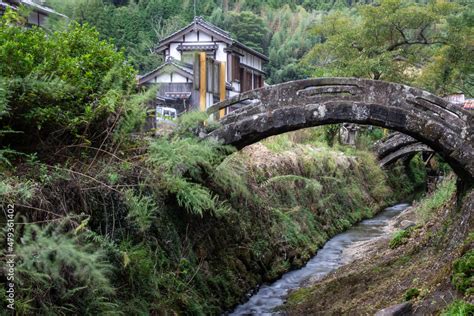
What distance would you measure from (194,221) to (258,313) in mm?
2534

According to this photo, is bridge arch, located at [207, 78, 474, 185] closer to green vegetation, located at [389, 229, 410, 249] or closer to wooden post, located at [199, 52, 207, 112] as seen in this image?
wooden post, located at [199, 52, 207, 112]

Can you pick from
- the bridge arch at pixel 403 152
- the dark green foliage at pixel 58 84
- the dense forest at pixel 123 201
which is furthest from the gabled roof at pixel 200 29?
the dark green foliage at pixel 58 84

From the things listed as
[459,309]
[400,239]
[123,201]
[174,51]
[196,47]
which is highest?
[196,47]

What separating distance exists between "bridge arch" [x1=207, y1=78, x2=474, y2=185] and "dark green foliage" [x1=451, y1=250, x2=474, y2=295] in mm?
3252

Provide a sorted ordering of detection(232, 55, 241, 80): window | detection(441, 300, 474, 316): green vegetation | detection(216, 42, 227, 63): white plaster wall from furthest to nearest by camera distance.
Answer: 1. detection(232, 55, 241, 80): window
2. detection(216, 42, 227, 63): white plaster wall
3. detection(441, 300, 474, 316): green vegetation

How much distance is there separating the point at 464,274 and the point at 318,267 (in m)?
7.56

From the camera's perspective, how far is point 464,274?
8453 millimetres

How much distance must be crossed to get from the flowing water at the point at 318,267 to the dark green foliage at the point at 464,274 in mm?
4496

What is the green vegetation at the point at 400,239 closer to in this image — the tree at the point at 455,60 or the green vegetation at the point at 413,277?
the green vegetation at the point at 413,277

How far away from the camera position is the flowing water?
12.3 m

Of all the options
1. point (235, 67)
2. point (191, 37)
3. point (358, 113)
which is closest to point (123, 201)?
point (358, 113)

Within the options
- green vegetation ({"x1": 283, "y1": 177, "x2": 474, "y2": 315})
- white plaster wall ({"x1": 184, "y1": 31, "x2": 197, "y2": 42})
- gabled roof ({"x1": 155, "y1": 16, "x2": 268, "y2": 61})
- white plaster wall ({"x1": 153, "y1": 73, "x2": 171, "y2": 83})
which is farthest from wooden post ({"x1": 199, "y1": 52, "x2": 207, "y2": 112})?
white plaster wall ({"x1": 184, "y1": 31, "x2": 197, "y2": 42})

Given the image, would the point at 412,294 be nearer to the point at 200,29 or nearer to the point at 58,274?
the point at 58,274

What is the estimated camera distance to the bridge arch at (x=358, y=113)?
11484 mm
